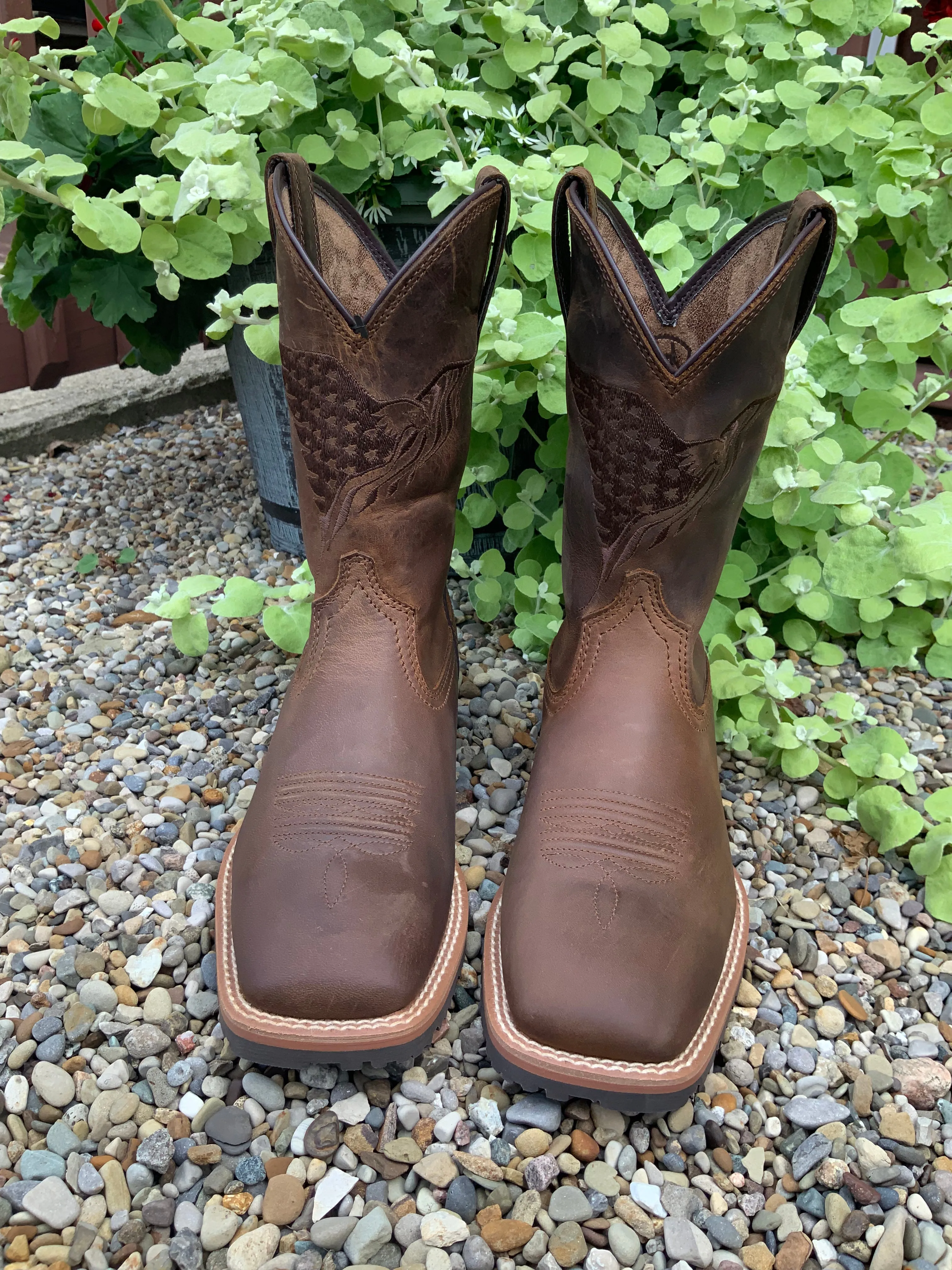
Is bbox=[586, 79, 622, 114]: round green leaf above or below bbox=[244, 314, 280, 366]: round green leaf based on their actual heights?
above

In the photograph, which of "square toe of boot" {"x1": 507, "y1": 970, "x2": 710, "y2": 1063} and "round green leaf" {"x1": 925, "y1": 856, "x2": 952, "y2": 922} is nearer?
"square toe of boot" {"x1": 507, "y1": 970, "x2": 710, "y2": 1063}

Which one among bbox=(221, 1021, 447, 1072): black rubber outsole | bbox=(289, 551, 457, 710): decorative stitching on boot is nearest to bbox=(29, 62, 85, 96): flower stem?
bbox=(289, 551, 457, 710): decorative stitching on boot

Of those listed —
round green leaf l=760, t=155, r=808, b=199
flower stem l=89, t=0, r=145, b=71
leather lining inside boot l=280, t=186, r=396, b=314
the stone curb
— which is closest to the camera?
leather lining inside boot l=280, t=186, r=396, b=314

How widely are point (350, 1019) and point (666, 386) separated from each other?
0.76 meters

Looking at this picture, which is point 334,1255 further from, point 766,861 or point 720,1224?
point 766,861

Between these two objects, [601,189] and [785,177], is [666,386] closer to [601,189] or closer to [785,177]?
[601,189]

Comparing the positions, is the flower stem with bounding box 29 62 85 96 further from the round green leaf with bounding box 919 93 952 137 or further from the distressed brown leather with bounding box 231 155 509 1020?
the round green leaf with bounding box 919 93 952 137

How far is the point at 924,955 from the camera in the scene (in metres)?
1.18

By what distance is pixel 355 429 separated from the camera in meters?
1.07

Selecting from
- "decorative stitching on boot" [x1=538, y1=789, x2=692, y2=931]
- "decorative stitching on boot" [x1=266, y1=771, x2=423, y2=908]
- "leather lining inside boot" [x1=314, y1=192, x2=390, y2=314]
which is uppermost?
"leather lining inside boot" [x1=314, y1=192, x2=390, y2=314]

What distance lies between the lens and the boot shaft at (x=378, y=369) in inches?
39.4

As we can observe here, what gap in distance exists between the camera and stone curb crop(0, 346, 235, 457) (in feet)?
8.62

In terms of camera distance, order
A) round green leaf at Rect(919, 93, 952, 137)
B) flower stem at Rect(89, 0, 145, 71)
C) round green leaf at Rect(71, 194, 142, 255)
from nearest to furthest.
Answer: round green leaf at Rect(71, 194, 142, 255) → round green leaf at Rect(919, 93, 952, 137) → flower stem at Rect(89, 0, 145, 71)

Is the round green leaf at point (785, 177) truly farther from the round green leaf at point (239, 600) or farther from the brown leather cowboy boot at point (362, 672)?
the round green leaf at point (239, 600)
